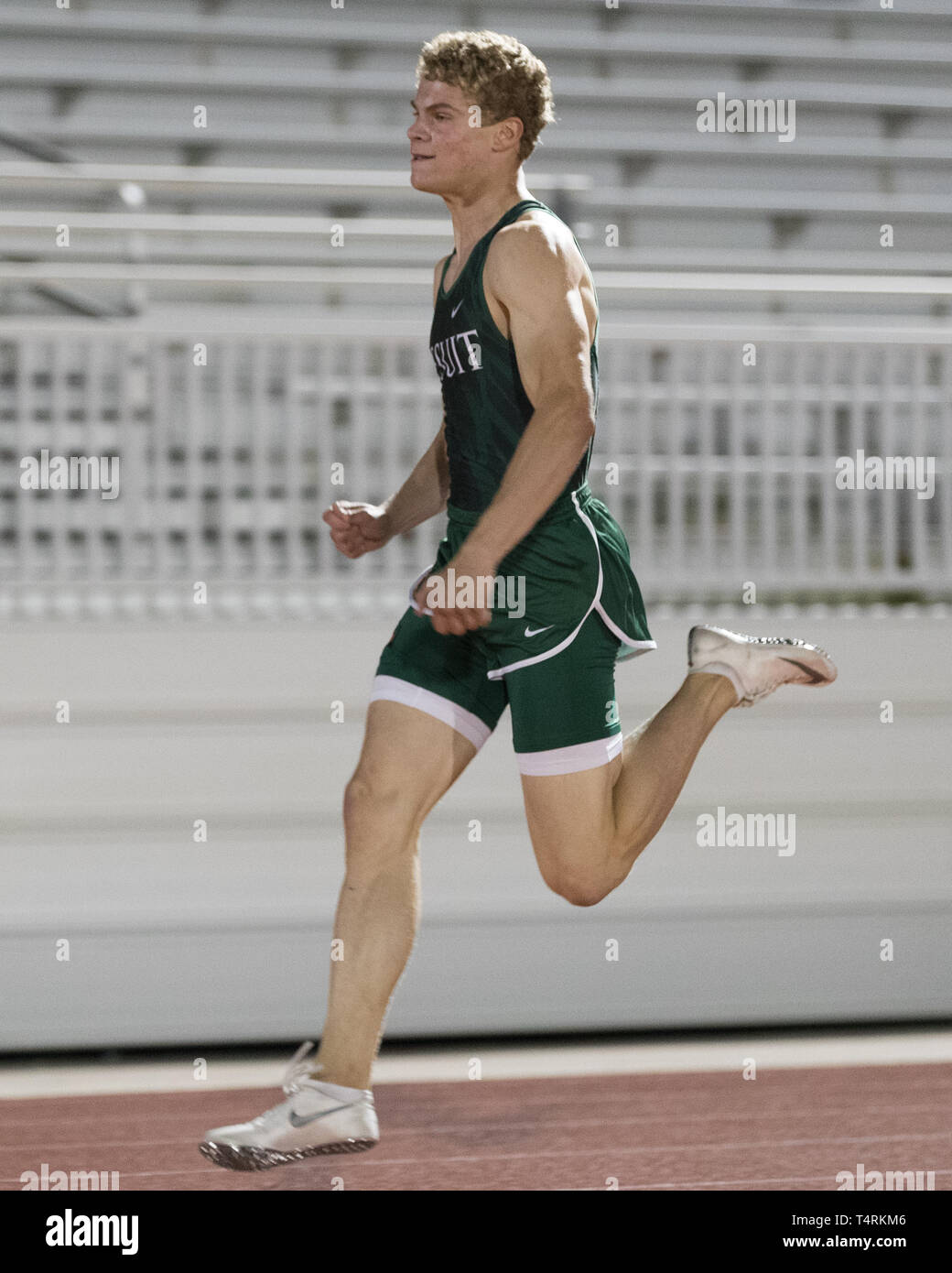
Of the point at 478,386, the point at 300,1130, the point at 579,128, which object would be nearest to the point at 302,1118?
the point at 300,1130

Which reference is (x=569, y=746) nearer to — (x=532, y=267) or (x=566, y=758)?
(x=566, y=758)

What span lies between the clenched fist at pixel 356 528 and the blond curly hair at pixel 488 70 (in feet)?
1.88

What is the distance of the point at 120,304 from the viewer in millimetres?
5812

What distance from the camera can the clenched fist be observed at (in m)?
2.34

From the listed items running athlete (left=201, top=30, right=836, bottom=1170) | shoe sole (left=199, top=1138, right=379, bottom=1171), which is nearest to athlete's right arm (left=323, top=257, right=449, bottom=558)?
running athlete (left=201, top=30, right=836, bottom=1170)

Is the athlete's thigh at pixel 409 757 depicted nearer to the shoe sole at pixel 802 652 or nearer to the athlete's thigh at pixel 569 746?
the athlete's thigh at pixel 569 746

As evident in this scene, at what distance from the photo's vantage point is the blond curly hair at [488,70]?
2.14 m

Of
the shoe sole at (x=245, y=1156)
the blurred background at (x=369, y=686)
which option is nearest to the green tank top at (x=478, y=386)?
the shoe sole at (x=245, y=1156)

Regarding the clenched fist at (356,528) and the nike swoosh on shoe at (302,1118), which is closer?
the nike swoosh on shoe at (302,1118)

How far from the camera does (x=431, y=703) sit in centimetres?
216

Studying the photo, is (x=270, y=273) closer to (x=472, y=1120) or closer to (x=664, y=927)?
(x=664, y=927)

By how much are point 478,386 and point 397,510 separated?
1.00 feet

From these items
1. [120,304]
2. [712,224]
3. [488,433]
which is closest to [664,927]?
[488,433]

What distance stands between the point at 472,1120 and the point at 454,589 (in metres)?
1.51
